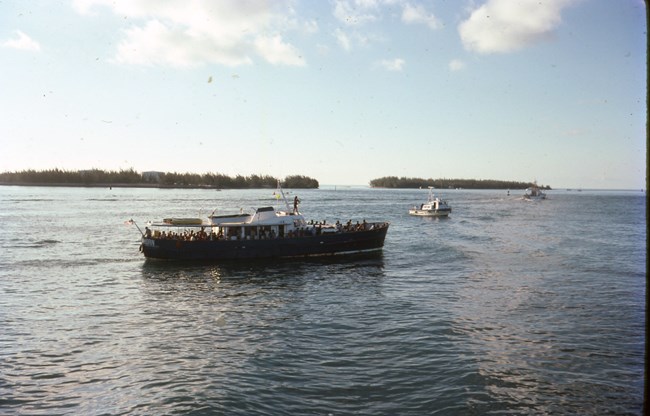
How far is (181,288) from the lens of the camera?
3406 centimetres

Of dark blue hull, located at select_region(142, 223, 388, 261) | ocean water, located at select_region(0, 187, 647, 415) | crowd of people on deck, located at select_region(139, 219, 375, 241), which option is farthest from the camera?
crowd of people on deck, located at select_region(139, 219, 375, 241)

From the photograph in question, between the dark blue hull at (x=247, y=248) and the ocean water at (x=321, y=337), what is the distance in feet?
4.95

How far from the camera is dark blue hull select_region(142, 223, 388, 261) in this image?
43.1m

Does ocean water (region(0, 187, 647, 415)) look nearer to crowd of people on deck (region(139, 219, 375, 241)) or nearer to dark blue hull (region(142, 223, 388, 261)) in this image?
dark blue hull (region(142, 223, 388, 261))

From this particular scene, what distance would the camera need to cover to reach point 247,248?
43812 mm

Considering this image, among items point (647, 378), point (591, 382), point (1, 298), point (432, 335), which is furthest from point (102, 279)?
point (647, 378)

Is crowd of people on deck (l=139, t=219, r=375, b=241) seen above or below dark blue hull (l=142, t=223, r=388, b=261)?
above

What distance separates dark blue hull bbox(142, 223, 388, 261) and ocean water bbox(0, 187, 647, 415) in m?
1.51

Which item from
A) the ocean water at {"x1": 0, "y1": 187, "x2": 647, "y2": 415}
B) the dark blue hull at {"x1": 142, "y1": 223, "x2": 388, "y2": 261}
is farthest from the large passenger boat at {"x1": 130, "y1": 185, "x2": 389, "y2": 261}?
the ocean water at {"x1": 0, "y1": 187, "x2": 647, "y2": 415}

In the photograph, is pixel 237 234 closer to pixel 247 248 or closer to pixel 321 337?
pixel 247 248

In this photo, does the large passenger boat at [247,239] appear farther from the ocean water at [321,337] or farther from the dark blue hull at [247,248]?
the ocean water at [321,337]

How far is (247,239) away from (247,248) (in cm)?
84

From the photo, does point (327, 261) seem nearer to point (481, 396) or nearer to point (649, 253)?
point (481, 396)

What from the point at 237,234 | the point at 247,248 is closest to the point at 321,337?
the point at 247,248
